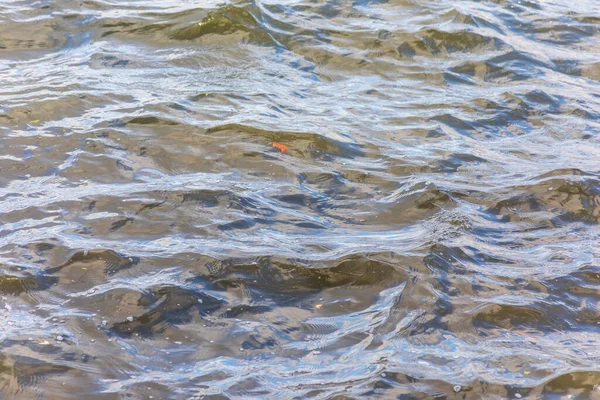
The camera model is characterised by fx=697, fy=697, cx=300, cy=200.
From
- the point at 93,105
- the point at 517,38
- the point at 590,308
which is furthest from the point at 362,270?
the point at 517,38

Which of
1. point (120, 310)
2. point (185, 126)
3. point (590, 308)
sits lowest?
point (590, 308)

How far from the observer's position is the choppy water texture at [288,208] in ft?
11.9

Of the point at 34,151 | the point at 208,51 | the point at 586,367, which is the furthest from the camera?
the point at 208,51

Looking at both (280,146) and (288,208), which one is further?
(280,146)

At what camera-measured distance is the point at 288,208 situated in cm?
520

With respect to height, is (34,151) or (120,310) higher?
(34,151)

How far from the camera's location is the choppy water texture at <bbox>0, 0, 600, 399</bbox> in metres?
3.62

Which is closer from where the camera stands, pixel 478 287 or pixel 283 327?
pixel 283 327

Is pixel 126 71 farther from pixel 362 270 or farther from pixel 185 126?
pixel 362 270

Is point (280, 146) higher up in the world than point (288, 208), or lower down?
higher up

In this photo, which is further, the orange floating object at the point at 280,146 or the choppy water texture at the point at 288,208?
the orange floating object at the point at 280,146

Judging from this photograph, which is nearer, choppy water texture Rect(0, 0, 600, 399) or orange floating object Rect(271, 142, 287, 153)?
choppy water texture Rect(0, 0, 600, 399)

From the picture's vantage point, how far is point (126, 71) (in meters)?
7.45

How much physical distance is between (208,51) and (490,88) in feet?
10.7
